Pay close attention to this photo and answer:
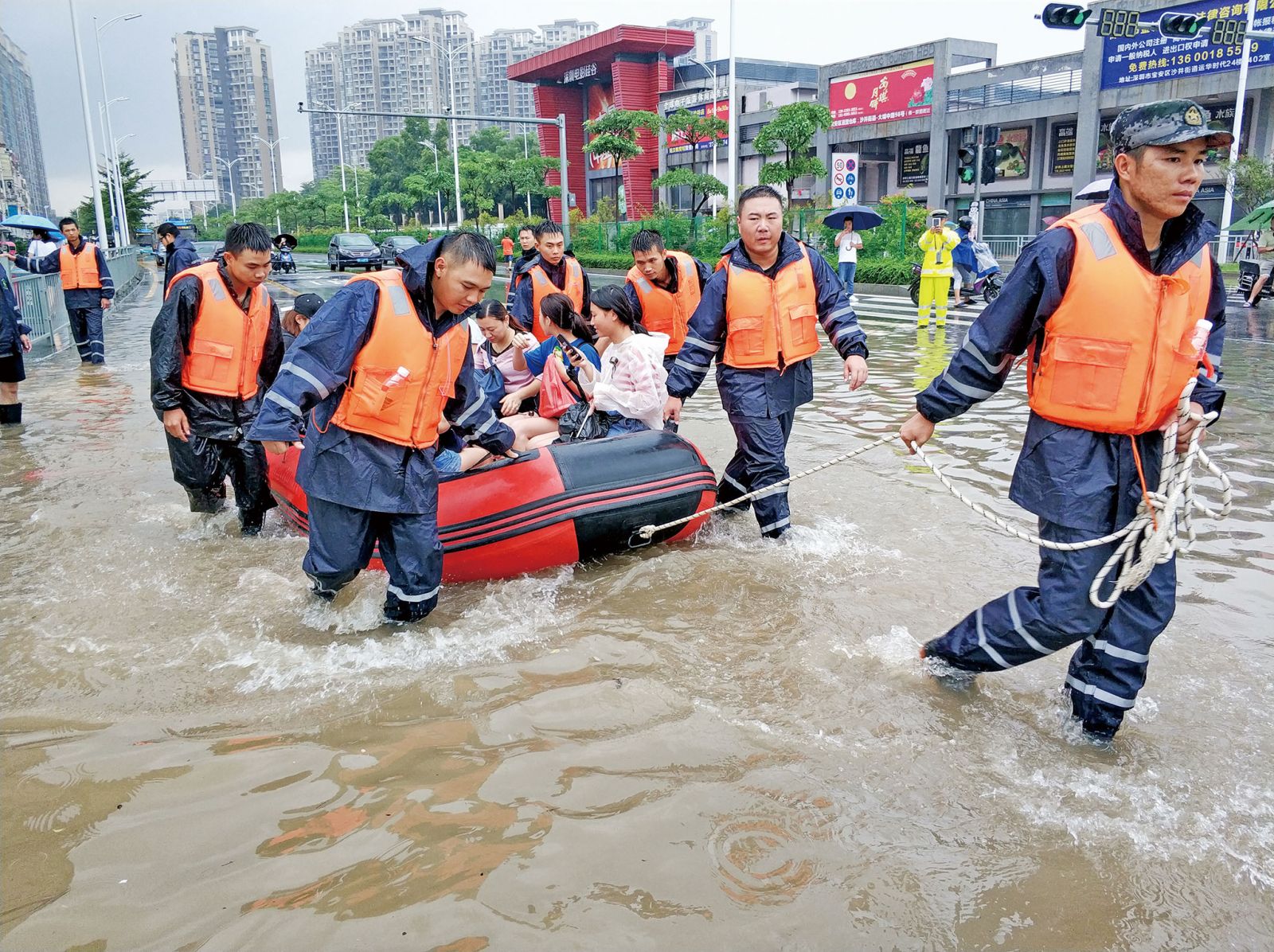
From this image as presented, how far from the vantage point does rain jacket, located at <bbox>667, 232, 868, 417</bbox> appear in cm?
518

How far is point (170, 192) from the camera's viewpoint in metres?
112

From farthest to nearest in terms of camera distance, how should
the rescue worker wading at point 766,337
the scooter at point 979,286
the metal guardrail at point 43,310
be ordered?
the scooter at point 979,286 < the metal guardrail at point 43,310 < the rescue worker wading at point 766,337

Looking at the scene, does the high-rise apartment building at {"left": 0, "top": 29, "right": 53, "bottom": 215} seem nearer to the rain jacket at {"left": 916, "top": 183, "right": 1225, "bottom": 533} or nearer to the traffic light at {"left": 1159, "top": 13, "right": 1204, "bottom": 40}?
the traffic light at {"left": 1159, "top": 13, "right": 1204, "bottom": 40}

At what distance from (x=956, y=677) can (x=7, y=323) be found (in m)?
8.47

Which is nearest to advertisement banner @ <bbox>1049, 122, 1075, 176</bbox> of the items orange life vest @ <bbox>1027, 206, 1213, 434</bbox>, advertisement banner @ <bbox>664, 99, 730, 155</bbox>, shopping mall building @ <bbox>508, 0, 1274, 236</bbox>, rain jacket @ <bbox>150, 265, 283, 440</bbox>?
shopping mall building @ <bbox>508, 0, 1274, 236</bbox>

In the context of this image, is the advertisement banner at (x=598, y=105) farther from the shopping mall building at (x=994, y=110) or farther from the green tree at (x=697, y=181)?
the green tree at (x=697, y=181)

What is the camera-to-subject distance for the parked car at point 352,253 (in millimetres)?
37625

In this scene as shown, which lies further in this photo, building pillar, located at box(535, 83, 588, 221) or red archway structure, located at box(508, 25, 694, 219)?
building pillar, located at box(535, 83, 588, 221)

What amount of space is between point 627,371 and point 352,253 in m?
34.9

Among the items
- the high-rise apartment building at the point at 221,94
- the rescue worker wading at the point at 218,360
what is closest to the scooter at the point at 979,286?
the rescue worker wading at the point at 218,360

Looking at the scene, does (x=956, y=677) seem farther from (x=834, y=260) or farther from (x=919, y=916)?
(x=834, y=260)

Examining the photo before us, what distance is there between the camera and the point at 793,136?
28859mm

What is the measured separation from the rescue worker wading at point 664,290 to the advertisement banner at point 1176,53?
78.8 ft

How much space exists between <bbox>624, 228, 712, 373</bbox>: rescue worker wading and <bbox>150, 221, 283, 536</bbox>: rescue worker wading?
2.54 m
